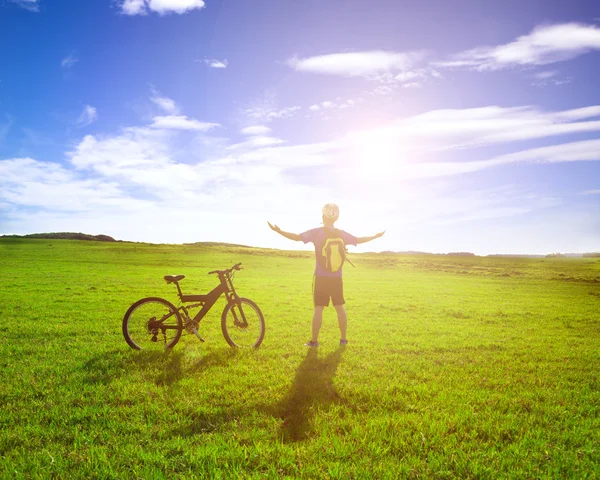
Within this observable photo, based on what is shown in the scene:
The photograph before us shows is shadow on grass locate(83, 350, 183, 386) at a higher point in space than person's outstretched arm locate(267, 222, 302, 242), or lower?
lower

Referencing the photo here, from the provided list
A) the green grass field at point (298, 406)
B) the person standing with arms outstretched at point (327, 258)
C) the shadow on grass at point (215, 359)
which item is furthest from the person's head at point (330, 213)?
the shadow on grass at point (215, 359)

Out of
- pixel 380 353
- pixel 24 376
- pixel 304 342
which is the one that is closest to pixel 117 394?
pixel 24 376

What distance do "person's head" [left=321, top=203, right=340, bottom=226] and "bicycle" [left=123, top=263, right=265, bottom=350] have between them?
253 cm

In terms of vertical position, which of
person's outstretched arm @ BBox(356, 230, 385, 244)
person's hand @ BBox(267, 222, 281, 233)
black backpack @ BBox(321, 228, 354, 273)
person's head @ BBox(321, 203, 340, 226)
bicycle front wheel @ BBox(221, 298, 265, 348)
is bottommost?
bicycle front wheel @ BBox(221, 298, 265, 348)

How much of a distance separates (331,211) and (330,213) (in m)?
0.06

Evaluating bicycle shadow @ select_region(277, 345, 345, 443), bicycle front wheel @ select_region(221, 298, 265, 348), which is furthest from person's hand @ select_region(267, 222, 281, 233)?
bicycle shadow @ select_region(277, 345, 345, 443)

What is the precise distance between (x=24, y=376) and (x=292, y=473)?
601 centimetres

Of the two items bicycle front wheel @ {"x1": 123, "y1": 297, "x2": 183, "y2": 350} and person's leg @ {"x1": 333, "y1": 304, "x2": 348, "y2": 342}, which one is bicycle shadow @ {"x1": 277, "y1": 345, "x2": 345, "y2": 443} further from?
bicycle front wheel @ {"x1": 123, "y1": 297, "x2": 183, "y2": 350}

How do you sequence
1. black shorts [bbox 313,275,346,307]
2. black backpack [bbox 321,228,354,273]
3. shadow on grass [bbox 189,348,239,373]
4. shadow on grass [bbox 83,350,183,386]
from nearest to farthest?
shadow on grass [bbox 83,350,183,386], shadow on grass [bbox 189,348,239,373], black backpack [bbox 321,228,354,273], black shorts [bbox 313,275,346,307]

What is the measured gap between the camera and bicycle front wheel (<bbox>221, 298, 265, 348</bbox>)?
9867 millimetres

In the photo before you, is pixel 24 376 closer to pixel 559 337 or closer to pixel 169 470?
pixel 169 470

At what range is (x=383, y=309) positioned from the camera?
18078 mm

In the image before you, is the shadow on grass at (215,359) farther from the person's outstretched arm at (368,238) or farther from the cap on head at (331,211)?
the person's outstretched arm at (368,238)

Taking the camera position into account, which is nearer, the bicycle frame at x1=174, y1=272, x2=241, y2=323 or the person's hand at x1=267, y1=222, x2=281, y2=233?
the bicycle frame at x1=174, y1=272, x2=241, y2=323
